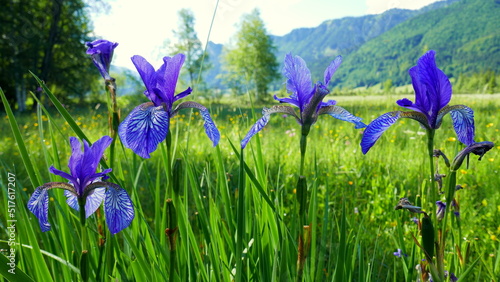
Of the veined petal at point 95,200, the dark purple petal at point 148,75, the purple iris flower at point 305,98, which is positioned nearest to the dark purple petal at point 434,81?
the purple iris flower at point 305,98

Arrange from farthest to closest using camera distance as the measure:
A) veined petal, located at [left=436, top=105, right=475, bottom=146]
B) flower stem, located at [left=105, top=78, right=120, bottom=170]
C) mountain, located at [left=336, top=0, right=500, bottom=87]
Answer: mountain, located at [left=336, top=0, right=500, bottom=87]
flower stem, located at [left=105, top=78, right=120, bottom=170]
veined petal, located at [left=436, top=105, right=475, bottom=146]

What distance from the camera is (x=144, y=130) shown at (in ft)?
2.83

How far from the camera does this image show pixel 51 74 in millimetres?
18672

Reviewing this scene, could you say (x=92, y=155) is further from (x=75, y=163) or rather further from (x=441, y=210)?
(x=441, y=210)

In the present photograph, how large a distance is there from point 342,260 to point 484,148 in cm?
50

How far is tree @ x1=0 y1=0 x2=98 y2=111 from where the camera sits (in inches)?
646

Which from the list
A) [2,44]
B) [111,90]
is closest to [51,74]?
[2,44]

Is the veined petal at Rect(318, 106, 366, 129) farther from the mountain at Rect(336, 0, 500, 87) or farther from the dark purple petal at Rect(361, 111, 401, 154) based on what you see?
the mountain at Rect(336, 0, 500, 87)

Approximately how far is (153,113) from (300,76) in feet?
1.45

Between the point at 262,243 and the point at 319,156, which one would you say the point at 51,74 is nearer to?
the point at 319,156

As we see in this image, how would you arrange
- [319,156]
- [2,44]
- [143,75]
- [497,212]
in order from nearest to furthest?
[143,75]
[497,212]
[319,156]
[2,44]

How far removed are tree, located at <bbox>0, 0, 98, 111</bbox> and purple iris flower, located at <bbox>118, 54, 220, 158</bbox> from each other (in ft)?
55.8

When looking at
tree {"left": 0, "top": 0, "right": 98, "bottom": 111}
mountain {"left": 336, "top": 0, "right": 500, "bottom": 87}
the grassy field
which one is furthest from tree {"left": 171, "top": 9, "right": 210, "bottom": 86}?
mountain {"left": 336, "top": 0, "right": 500, "bottom": 87}

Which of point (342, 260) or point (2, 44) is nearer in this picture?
point (342, 260)
